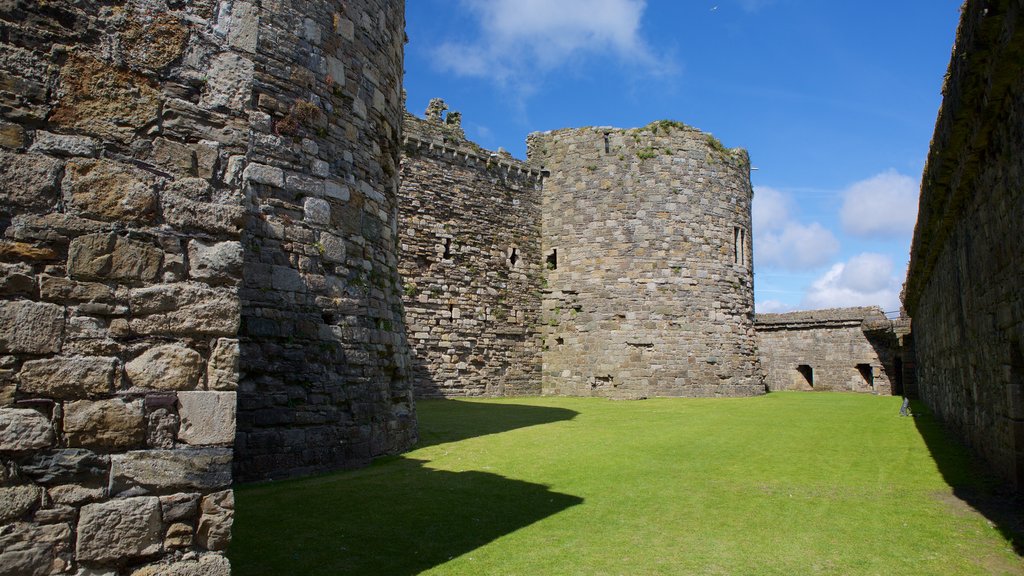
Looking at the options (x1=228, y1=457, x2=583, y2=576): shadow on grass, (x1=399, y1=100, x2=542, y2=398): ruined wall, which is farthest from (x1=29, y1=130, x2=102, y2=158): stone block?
(x1=399, y1=100, x2=542, y2=398): ruined wall

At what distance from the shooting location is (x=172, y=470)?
9.95 ft

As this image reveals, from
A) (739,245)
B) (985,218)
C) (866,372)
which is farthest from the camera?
(866,372)

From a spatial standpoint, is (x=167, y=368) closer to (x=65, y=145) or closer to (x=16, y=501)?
(x=16, y=501)

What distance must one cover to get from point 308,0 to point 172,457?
6138mm

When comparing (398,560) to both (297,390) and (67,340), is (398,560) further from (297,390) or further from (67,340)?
(297,390)

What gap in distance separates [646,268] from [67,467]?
17.5m

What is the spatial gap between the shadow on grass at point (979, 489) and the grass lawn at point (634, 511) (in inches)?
1.3

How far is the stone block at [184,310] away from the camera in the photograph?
3018 millimetres

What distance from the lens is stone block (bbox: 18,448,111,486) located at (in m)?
2.74

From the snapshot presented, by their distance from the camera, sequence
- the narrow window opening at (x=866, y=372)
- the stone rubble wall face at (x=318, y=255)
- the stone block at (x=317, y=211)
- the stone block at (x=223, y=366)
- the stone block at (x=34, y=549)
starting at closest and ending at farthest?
the stone block at (x=34, y=549), the stone block at (x=223, y=366), the stone rubble wall face at (x=318, y=255), the stone block at (x=317, y=211), the narrow window opening at (x=866, y=372)

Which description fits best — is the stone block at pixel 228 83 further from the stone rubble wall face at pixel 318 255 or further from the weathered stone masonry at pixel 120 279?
the stone rubble wall face at pixel 318 255

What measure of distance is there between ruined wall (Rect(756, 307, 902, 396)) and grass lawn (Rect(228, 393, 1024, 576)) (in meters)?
14.8

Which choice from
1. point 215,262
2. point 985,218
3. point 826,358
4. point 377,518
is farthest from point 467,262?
point 215,262

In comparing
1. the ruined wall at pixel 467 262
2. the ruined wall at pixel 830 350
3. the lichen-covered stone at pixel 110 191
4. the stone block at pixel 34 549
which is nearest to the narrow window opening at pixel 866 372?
the ruined wall at pixel 830 350
